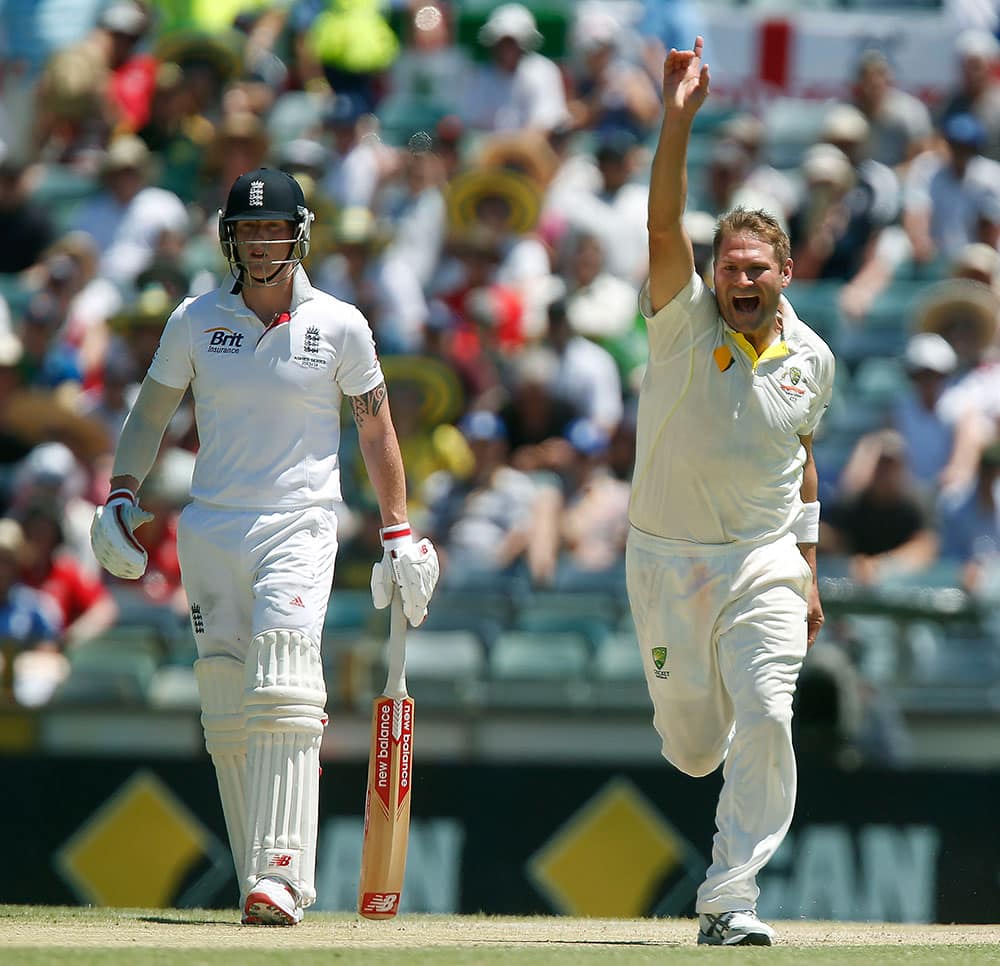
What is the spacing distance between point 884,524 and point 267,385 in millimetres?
4925

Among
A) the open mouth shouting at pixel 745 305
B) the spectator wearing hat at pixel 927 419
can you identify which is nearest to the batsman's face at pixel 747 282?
the open mouth shouting at pixel 745 305

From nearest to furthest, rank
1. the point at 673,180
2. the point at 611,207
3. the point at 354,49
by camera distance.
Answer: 1. the point at 673,180
2. the point at 611,207
3. the point at 354,49

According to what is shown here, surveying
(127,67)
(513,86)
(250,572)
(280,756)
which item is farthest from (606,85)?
(280,756)

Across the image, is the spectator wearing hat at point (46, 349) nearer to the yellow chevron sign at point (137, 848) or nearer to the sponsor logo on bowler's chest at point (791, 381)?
the yellow chevron sign at point (137, 848)

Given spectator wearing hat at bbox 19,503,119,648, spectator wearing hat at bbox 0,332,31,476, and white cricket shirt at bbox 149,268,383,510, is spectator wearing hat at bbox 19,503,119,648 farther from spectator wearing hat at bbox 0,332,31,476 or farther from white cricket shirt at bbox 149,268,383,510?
white cricket shirt at bbox 149,268,383,510

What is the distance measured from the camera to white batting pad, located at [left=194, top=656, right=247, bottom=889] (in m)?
6.04

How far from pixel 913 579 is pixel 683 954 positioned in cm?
484

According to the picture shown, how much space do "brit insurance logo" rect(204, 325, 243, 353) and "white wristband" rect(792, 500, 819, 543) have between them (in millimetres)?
1737

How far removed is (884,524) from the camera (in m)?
10.2

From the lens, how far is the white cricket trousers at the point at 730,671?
18.6ft

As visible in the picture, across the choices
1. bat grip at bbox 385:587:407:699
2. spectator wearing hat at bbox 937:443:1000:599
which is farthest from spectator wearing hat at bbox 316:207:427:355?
bat grip at bbox 385:587:407:699

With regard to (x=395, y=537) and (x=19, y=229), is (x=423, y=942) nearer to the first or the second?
(x=395, y=537)

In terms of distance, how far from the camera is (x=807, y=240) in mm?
12352

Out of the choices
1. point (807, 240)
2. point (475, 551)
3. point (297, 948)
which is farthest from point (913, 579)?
point (297, 948)
